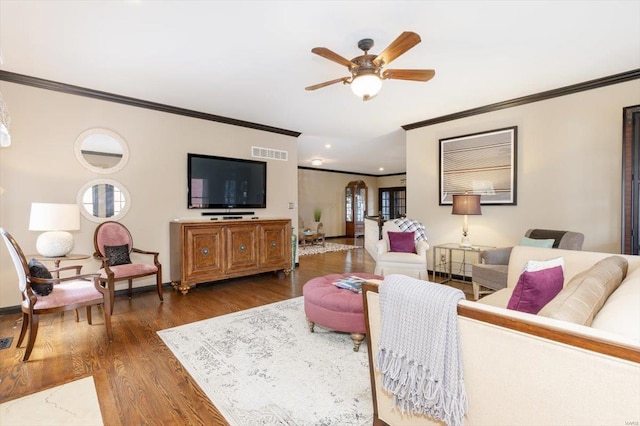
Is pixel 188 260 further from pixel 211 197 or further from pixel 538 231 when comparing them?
pixel 538 231

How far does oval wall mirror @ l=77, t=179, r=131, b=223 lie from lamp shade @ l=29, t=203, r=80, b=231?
0.73 meters

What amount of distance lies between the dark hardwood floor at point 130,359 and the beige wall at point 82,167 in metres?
0.83

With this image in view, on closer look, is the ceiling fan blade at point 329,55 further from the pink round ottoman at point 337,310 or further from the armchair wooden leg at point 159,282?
the armchair wooden leg at point 159,282

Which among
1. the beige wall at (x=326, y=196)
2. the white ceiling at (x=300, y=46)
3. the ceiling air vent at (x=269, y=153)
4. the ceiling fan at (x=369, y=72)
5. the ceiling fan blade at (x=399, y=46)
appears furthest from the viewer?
the beige wall at (x=326, y=196)

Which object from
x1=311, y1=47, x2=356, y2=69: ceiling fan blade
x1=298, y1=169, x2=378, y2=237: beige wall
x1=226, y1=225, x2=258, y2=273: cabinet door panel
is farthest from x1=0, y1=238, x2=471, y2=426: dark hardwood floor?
x1=298, y1=169, x2=378, y2=237: beige wall

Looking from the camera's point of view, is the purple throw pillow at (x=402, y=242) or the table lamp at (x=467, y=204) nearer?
the table lamp at (x=467, y=204)

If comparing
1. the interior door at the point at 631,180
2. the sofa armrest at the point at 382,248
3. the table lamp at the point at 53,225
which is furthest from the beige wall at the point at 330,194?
the interior door at the point at 631,180

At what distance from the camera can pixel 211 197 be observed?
459 cm

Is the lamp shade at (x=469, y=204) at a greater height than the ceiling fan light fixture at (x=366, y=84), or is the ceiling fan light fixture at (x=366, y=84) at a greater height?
the ceiling fan light fixture at (x=366, y=84)

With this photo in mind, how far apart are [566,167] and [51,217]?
568cm

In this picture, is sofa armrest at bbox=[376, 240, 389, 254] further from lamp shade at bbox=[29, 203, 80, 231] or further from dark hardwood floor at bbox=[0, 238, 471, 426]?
lamp shade at bbox=[29, 203, 80, 231]

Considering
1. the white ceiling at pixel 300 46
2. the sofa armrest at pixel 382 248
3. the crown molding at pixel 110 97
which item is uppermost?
the white ceiling at pixel 300 46

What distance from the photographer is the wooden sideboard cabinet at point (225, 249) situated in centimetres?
390

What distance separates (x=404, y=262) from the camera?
4.02m
